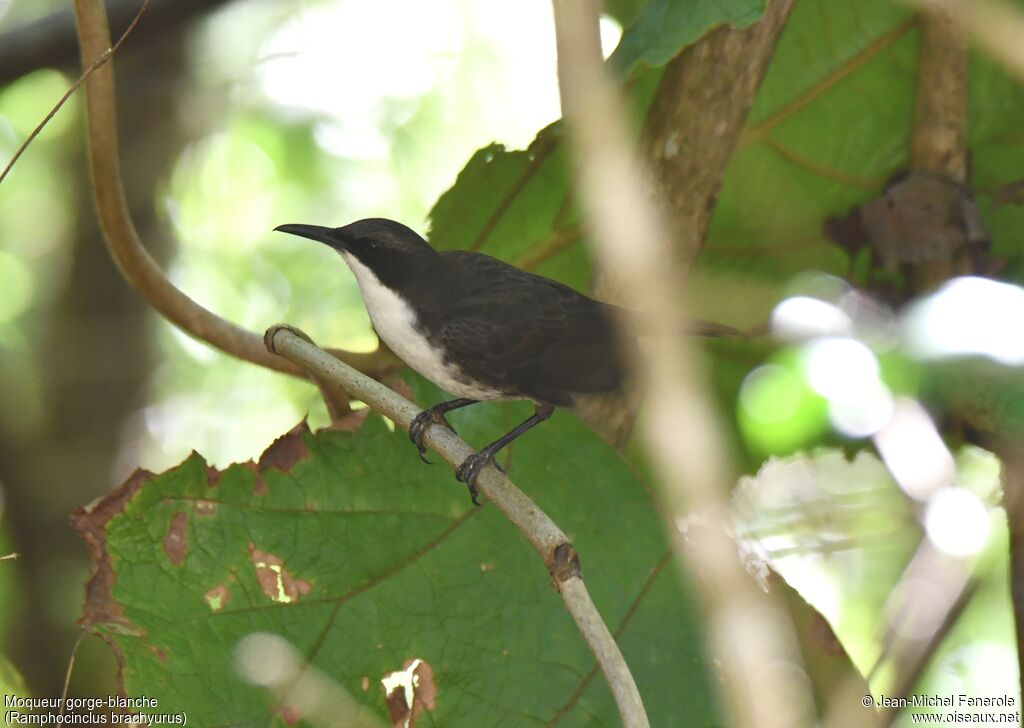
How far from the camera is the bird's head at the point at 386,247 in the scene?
9.83ft

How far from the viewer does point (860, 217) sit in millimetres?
3379

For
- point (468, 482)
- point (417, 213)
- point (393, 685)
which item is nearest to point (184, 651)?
point (393, 685)

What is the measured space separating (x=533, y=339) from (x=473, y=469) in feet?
1.69

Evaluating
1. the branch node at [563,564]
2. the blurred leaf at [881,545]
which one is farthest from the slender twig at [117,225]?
the blurred leaf at [881,545]

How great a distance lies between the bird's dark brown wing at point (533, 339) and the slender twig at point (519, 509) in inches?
15.5

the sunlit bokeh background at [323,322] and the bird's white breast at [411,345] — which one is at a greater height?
the sunlit bokeh background at [323,322]

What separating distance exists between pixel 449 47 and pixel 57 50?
333cm

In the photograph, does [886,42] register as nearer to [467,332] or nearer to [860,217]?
[860,217]

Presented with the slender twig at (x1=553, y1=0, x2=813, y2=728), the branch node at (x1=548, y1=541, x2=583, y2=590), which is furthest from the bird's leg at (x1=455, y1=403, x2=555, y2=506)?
the slender twig at (x1=553, y1=0, x2=813, y2=728)

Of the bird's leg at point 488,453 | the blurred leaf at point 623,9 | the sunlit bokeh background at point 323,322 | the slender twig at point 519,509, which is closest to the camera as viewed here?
the slender twig at point 519,509

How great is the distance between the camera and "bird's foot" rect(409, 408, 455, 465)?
A: 2358 millimetres

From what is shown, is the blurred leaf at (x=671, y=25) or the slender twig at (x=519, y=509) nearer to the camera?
the slender twig at (x=519, y=509)

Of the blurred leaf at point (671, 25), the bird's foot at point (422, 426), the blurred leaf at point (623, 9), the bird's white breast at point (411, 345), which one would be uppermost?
the blurred leaf at point (623, 9)

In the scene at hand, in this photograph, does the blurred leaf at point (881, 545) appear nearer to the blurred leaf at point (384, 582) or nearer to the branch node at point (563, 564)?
the blurred leaf at point (384, 582)
